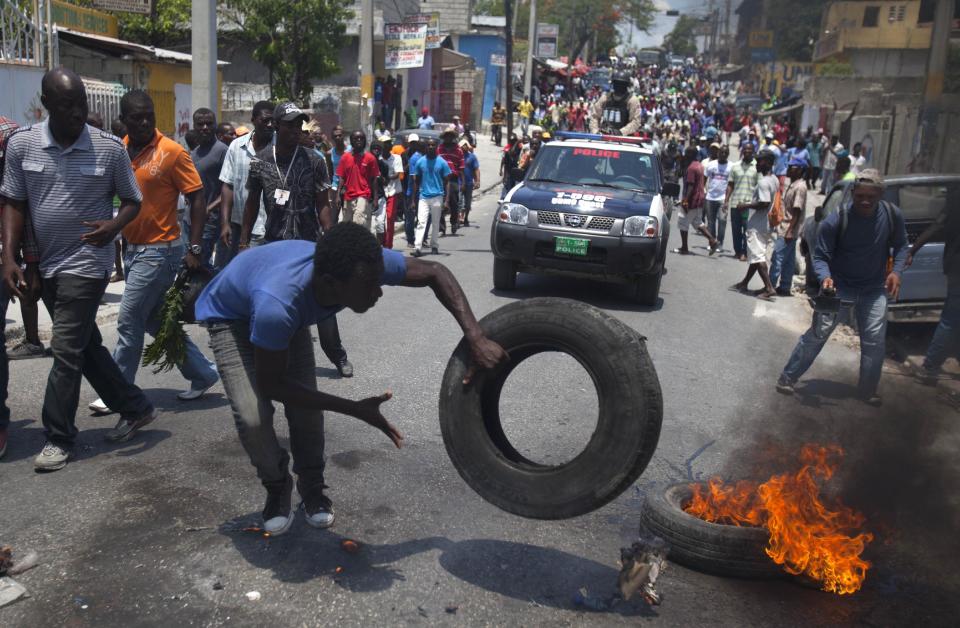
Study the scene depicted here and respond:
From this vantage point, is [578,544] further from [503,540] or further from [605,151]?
[605,151]

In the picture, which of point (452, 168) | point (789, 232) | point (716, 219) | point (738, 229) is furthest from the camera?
point (716, 219)

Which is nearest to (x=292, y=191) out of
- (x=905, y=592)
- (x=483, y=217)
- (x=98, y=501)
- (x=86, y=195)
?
(x=86, y=195)

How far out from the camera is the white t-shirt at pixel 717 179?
16078mm

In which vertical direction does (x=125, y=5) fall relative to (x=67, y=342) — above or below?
above

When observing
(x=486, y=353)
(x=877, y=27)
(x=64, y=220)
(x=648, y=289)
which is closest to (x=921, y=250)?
(x=648, y=289)

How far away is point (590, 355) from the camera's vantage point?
3.70 meters

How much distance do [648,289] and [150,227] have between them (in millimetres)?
6553

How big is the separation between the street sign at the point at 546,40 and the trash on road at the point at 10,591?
53.8 metres

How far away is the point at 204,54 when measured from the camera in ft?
39.2

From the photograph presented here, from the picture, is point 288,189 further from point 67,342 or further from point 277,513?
point 277,513

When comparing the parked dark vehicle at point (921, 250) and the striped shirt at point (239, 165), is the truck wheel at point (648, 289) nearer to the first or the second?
the parked dark vehicle at point (921, 250)

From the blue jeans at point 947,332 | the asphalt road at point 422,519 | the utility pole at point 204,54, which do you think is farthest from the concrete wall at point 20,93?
the blue jeans at point 947,332

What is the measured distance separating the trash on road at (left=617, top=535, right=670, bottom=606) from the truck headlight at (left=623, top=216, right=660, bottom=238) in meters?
7.03

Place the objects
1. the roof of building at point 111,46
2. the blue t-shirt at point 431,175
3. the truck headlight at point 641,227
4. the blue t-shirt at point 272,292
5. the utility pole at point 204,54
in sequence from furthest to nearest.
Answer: the roof of building at point 111,46
the blue t-shirt at point 431,175
the utility pole at point 204,54
the truck headlight at point 641,227
the blue t-shirt at point 272,292
